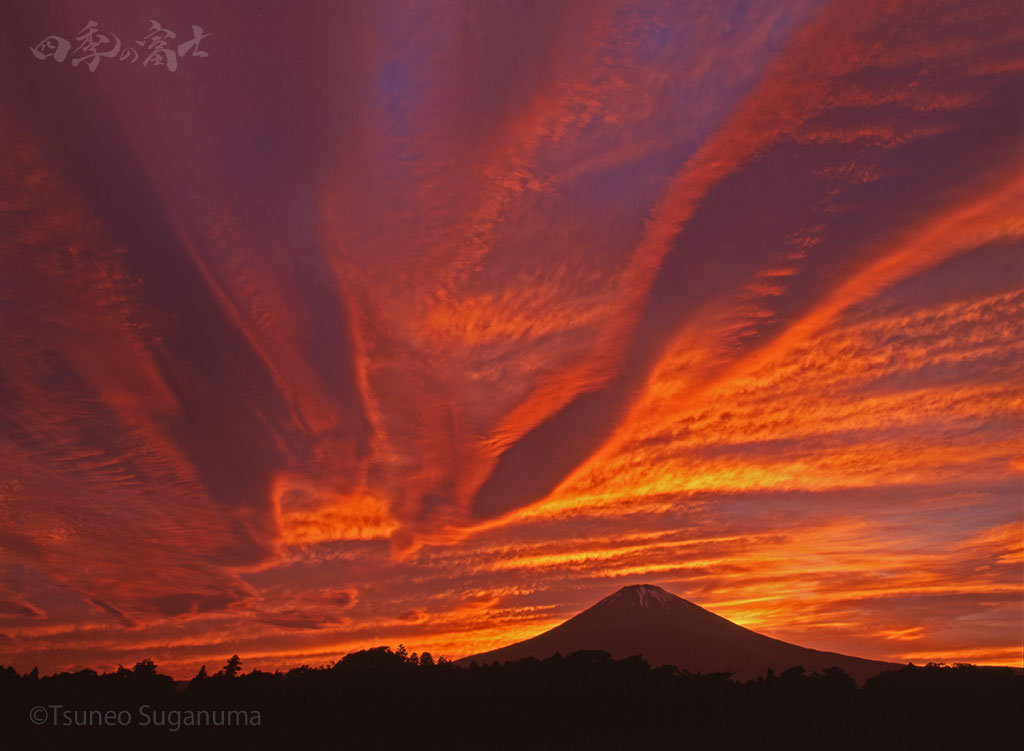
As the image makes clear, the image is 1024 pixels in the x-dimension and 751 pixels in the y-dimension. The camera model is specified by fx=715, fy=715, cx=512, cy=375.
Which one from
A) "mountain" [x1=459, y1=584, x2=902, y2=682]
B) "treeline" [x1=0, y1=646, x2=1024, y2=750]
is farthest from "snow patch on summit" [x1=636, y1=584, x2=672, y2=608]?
"treeline" [x1=0, y1=646, x2=1024, y2=750]

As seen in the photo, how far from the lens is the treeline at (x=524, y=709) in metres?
51.4

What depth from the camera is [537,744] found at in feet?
183

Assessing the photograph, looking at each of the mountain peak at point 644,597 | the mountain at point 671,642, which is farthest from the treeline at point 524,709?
the mountain peak at point 644,597

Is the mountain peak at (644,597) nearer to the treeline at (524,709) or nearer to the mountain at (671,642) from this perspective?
the mountain at (671,642)

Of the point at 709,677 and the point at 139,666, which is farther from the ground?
the point at 139,666

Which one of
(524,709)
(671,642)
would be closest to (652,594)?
(671,642)

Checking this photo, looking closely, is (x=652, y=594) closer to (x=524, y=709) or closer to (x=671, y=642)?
(x=671, y=642)

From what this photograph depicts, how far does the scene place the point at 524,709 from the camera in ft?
193

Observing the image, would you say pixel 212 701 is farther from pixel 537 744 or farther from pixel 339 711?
pixel 537 744

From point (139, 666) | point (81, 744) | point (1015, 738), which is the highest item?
point (139, 666)

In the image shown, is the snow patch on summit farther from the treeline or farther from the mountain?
the treeline

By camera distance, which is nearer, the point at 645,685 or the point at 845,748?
the point at 845,748

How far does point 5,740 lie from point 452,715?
3094 centimetres

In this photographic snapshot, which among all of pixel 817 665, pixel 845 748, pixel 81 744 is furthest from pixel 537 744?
pixel 817 665
